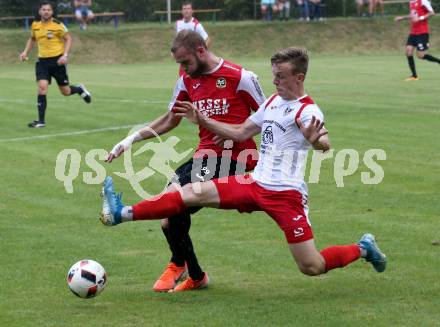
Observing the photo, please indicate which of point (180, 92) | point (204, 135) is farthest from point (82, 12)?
point (204, 135)

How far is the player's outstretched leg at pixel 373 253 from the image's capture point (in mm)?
7652

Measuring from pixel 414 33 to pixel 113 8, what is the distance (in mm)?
25342

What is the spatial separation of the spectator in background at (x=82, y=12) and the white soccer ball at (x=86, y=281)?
40180 mm

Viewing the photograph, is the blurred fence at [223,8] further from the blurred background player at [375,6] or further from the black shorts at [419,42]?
the black shorts at [419,42]

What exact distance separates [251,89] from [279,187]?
3.99 ft

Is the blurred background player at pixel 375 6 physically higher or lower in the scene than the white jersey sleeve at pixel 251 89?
lower

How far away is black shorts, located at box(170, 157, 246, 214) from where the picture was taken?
7.97 m

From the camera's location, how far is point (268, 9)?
166 feet

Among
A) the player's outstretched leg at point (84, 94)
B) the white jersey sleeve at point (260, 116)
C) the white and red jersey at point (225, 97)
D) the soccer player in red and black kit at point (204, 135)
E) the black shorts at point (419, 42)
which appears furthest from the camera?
the black shorts at point (419, 42)

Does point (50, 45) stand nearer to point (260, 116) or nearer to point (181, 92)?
point (181, 92)

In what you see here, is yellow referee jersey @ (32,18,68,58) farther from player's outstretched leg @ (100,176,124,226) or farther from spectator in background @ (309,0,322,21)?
spectator in background @ (309,0,322,21)

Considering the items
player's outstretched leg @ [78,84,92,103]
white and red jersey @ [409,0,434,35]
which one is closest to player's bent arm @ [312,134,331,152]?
player's outstretched leg @ [78,84,92,103]

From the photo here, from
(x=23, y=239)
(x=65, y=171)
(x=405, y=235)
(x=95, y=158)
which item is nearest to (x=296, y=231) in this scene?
(x=405, y=235)

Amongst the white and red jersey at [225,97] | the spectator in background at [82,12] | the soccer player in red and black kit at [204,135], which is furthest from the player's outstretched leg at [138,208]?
the spectator in background at [82,12]
